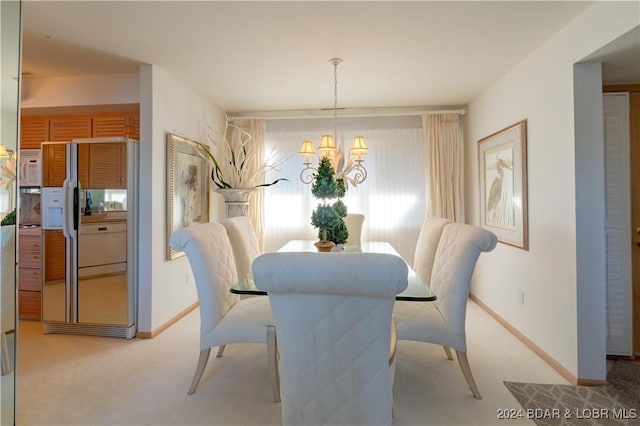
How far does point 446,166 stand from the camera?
4.05 meters

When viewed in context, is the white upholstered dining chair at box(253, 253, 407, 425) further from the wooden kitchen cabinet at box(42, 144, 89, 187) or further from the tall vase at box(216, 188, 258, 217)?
the wooden kitchen cabinet at box(42, 144, 89, 187)

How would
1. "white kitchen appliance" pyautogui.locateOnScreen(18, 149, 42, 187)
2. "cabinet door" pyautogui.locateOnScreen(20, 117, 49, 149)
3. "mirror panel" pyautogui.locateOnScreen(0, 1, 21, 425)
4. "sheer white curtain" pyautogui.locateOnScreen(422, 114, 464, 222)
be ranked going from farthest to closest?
Answer: "sheer white curtain" pyautogui.locateOnScreen(422, 114, 464, 222)
"cabinet door" pyautogui.locateOnScreen(20, 117, 49, 149)
"white kitchen appliance" pyautogui.locateOnScreen(18, 149, 42, 187)
"mirror panel" pyautogui.locateOnScreen(0, 1, 21, 425)

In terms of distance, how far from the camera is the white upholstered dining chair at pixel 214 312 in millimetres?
1859

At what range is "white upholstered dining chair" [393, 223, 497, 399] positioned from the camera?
1808mm

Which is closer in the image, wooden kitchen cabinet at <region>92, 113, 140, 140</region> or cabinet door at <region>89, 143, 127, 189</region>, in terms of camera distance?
cabinet door at <region>89, 143, 127, 189</region>

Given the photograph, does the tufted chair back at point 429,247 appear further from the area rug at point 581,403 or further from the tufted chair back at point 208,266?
the tufted chair back at point 208,266

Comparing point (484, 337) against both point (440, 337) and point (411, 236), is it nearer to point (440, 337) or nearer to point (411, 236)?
point (440, 337)

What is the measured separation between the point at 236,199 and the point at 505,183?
8.47 ft

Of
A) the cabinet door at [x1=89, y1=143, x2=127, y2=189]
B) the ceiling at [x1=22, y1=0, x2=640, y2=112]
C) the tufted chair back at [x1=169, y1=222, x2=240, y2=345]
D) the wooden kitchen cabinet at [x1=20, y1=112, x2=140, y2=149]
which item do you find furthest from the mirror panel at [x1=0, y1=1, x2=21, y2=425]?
the wooden kitchen cabinet at [x1=20, y1=112, x2=140, y2=149]

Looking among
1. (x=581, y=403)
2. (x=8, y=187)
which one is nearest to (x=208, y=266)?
(x=8, y=187)

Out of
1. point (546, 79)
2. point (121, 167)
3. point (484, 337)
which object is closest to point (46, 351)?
point (121, 167)

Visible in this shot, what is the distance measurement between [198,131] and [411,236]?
2890 mm

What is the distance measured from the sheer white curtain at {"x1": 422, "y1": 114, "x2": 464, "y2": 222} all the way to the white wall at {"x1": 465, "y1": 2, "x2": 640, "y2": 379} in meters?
0.92

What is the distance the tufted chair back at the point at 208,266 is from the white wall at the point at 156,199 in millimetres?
1126
